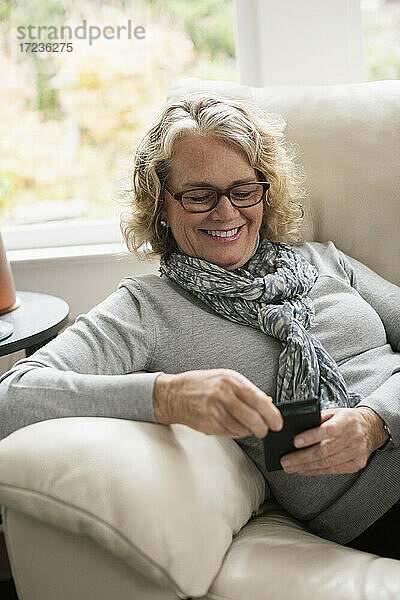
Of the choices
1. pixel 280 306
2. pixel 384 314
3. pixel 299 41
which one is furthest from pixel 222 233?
pixel 299 41

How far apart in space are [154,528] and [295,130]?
1.08m

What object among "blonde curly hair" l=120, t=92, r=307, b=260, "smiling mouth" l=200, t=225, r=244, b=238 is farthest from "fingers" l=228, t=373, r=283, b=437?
"blonde curly hair" l=120, t=92, r=307, b=260

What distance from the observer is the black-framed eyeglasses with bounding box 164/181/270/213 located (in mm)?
1337

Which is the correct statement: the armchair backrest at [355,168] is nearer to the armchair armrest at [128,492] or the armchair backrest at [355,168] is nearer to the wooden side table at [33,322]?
the wooden side table at [33,322]

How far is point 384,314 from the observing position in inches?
58.6

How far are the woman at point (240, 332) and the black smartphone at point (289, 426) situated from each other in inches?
0.8

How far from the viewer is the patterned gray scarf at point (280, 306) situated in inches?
48.9

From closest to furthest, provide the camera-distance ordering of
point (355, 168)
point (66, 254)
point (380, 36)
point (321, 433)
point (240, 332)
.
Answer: point (321, 433) → point (240, 332) → point (355, 168) → point (66, 254) → point (380, 36)

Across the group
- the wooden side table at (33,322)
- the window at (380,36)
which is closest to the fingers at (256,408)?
the wooden side table at (33,322)

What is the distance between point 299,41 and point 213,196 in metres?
1.13

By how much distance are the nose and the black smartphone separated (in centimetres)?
47

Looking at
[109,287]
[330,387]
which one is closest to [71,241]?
[109,287]

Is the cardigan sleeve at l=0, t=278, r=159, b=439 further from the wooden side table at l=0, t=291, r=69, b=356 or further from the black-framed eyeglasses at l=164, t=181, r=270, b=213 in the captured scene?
the wooden side table at l=0, t=291, r=69, b=356

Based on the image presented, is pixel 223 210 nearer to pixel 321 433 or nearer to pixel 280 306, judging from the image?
pixel 280 306
